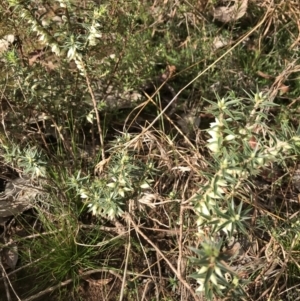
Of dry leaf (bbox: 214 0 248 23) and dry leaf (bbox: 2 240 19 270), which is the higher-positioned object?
dry leaf (bbox: 214 0 248 23)

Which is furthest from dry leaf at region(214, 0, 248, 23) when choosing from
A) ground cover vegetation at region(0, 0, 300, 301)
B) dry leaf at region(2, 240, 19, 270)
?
dry leaf at region(2, 240, 19, 270)

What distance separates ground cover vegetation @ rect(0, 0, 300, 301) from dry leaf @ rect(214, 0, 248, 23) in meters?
0.05

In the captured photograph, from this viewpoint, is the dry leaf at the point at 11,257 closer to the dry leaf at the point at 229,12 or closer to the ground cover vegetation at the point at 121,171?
the ground cover vegetation at the point at 121,171

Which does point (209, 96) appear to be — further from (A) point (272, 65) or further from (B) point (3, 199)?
(B) point (3, 199)

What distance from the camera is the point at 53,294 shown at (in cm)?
198

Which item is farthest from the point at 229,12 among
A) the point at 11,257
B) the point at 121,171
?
the point at 11,257

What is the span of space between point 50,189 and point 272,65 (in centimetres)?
139

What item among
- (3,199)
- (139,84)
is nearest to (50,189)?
(3,199)

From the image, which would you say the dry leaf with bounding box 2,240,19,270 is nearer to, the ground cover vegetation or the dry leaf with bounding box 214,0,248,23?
the ground cover vegetation

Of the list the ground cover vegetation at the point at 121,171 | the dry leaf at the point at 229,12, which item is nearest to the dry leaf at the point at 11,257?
the ground cover vegetation at the point at 121,171

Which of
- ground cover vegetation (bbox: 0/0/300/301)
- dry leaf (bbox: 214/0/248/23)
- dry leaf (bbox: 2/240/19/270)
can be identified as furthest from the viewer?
dry leaf (bbox: 214/0/248/23)

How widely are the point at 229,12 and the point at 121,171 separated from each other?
4.87 feet

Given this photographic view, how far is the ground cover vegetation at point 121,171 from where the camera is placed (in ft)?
5.71

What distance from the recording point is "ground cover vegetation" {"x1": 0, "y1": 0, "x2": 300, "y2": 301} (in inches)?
68.5
